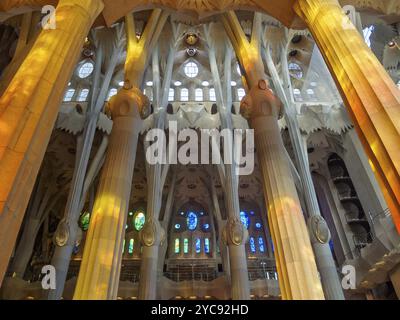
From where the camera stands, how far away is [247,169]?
22.2 meters

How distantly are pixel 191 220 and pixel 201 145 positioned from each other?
8.08m

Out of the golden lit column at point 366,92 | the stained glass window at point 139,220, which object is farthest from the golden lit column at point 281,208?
the stained glass window at point 139,220

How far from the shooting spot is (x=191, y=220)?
2636 cm

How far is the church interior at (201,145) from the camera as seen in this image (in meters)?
5.42

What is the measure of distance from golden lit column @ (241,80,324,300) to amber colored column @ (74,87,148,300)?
11.6 feet

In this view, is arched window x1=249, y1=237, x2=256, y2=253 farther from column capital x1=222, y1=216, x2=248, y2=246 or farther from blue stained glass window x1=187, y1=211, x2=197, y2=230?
column capital x1=222, y1=216, x2=248, y2=246

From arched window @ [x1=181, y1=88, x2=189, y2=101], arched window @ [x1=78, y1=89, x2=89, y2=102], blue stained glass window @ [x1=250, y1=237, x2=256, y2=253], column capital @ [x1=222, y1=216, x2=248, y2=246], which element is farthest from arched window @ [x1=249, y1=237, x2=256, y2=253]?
arched window @ [x1=78, y1=89, x2=89, y2=102]

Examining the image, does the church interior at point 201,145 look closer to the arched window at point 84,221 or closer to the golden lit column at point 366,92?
the golden lit column at point 366,92

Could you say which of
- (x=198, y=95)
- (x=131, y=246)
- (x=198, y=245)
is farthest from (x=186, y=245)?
(x=198, y=95)

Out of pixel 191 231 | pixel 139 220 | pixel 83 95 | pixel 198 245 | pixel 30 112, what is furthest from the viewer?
pixel 139 220

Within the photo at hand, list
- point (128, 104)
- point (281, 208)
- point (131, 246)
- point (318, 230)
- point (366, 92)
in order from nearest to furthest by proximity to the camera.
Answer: point (366, 92) → point (281, 208) → point (128, 104) → point (318, 230) → point (131, 246)

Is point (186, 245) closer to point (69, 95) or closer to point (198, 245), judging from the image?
point (198, 245)

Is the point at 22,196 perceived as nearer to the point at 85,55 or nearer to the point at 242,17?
the point at 242,17

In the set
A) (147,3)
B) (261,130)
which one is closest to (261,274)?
(261,130)
